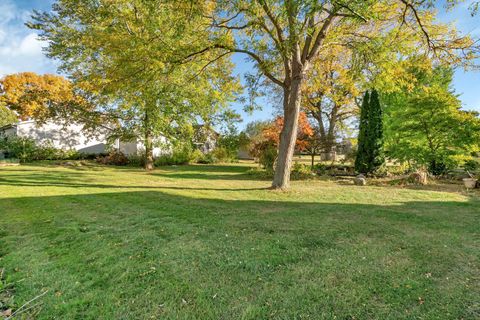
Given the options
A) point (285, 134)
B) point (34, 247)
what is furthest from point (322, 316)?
point (285, 134)

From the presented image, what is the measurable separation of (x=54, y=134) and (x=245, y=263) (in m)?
26.1

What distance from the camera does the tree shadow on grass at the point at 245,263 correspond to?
2.21 metres

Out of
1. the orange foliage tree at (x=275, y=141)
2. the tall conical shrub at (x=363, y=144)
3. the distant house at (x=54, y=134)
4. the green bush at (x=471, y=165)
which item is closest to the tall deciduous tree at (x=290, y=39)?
the orange foliage tree at (x=275, y=141)

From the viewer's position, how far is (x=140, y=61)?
26.6 ft

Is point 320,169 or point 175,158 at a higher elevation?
point 175,158

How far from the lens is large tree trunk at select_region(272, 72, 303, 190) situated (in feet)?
27.5

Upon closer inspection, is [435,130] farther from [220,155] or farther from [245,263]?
[220,155]

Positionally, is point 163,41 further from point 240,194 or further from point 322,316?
point 322,316

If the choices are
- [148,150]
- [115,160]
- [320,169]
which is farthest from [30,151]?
[320,169]

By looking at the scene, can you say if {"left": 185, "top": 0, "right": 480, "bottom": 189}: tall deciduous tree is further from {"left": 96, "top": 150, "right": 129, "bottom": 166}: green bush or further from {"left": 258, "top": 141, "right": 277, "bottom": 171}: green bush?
{"left": 96, "top": 150, "right": 129, "bottom": 166}: green bush

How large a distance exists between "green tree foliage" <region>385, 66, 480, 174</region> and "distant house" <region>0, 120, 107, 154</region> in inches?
801

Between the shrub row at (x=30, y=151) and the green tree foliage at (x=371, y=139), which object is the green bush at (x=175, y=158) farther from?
the green tree foliage at (x=371, y=139)

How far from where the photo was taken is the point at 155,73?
8328 mm

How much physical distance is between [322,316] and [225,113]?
607 inches
